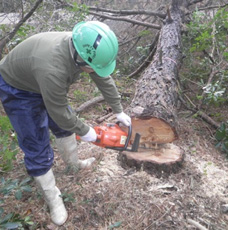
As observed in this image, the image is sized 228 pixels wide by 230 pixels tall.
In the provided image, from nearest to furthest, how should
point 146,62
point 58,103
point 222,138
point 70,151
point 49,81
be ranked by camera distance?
1. point 49,81
2. point 58,103
3. point 70,151
4. point 222,138
5. point 146,62

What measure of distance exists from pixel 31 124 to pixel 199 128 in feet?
8.25

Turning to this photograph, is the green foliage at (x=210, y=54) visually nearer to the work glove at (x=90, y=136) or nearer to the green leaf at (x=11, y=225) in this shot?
the work glove at (x=90, y=136)

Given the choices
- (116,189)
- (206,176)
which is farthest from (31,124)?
(206,176)

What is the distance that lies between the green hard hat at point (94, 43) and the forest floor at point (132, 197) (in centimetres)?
126

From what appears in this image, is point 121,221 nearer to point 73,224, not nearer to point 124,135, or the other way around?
point 73,224

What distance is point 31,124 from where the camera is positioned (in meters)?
1.98

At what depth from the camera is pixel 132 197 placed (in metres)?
2.21

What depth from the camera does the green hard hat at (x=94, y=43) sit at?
1.71 metres

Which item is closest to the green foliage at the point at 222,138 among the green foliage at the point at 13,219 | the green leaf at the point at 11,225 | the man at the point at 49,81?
the man at the point at 49,81

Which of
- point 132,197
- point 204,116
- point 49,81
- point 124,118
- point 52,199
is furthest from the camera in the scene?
point 204,116

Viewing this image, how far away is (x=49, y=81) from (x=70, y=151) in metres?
1.05

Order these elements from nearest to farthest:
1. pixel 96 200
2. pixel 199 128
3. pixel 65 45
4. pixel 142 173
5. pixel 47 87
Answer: pixel 47 87, pixel 65 45, pixel 96 200, pixel 142 173, pixel 199 128

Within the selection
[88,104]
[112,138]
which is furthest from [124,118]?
[88,104]

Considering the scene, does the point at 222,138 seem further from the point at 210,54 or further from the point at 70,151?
the point at 70,151
